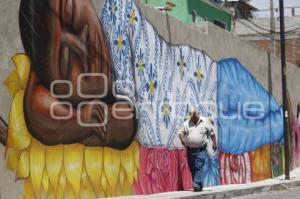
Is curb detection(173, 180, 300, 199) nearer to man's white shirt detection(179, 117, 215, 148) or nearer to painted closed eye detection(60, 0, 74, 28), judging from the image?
man's white shirt detection(179, 117, 215, 148)

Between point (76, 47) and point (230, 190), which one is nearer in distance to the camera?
point (76, 47)

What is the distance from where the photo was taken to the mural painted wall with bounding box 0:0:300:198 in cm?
949

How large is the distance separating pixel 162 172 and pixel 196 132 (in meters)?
1.18

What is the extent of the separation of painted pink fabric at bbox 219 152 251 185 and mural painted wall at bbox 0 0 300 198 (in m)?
0.08

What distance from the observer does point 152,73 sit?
13.1 meters

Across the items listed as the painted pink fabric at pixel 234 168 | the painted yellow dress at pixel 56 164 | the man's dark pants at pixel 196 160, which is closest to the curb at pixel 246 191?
the man's dark pants at pixel 196 160

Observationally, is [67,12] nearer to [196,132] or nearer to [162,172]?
[196,132]

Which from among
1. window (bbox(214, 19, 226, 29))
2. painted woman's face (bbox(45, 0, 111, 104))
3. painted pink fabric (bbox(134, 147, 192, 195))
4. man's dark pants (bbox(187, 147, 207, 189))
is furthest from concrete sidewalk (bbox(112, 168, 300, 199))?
window (bbox(214, 19, 226, 29))

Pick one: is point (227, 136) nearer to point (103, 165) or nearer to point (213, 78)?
point (213, 78)

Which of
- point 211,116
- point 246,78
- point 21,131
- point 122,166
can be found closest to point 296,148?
point 246,78

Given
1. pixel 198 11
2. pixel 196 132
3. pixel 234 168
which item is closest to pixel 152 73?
pixel 196 132

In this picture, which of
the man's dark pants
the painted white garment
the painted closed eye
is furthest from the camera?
the man's dark pants

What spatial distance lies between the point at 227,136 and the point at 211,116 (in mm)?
1190

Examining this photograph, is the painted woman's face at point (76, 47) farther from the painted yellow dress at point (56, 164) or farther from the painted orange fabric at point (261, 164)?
the painted orange fabric at point (261, 164)
